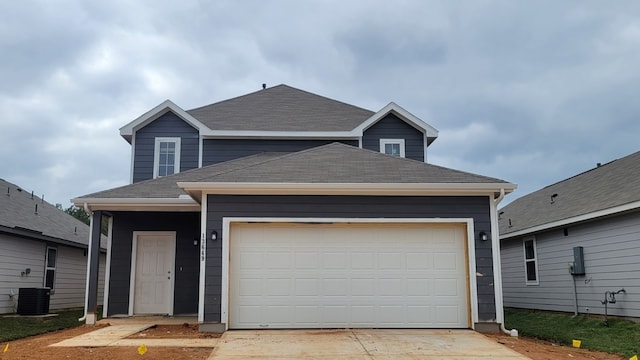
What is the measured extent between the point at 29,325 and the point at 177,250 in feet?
11.5

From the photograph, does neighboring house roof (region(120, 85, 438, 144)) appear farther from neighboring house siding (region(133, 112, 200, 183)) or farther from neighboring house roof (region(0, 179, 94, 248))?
neighboring house roof (region(0, 179, 94, 248))

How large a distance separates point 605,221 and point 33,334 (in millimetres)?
12025

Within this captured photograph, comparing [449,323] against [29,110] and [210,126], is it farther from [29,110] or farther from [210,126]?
[29,110]

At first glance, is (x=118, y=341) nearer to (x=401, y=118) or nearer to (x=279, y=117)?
(x=279, y=117)

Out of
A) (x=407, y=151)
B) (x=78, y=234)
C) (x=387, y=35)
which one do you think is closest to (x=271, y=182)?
(x=407, y=151)

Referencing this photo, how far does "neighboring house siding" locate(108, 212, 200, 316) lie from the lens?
12.9 meters

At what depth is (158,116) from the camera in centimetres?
1527

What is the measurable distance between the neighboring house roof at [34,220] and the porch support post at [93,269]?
304cm

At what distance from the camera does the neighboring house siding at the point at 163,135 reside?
49.4ft

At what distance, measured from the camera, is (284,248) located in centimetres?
997

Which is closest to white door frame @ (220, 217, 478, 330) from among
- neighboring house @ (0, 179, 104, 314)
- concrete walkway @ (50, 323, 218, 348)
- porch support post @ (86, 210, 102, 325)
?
concrete walkway @ (50, 323, 218, 348)

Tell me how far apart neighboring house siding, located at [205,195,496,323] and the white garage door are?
259 millimetres

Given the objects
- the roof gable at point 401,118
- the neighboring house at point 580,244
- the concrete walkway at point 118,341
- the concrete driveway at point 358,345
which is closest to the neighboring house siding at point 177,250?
the concrete walkway at point 118,341

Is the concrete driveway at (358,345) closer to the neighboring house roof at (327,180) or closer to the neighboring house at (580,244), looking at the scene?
Answer: the neighboring house roof at (327,180)
